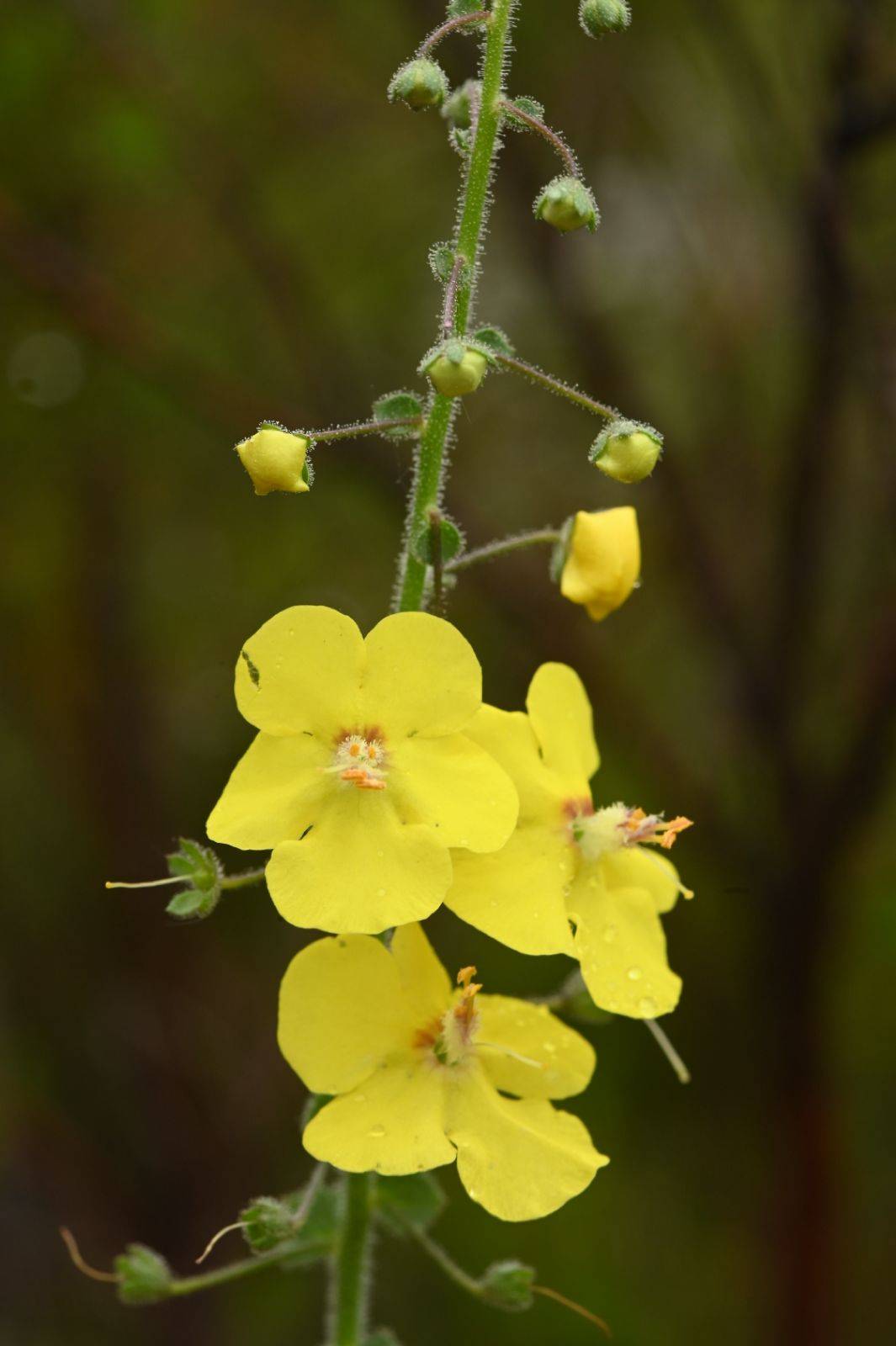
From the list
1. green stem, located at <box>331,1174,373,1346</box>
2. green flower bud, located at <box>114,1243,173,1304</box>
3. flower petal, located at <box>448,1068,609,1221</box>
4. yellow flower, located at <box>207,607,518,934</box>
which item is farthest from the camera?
green flower bud, located at <box>114,1243,173,1304</box>

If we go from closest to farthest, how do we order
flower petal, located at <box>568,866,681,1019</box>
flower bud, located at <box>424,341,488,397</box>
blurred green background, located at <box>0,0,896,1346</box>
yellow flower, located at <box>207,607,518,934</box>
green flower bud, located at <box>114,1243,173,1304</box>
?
flower bud, located at <box>424,341,488,397</box> < yellow flower, located at <box>207,607,518,934</box> < flower petal, located at <box>568,866,681,1019</box> < green flower bud, located at <box>114,1243,173,1304</box> < blurred green background, located at <box>0,0,896,1346</box>

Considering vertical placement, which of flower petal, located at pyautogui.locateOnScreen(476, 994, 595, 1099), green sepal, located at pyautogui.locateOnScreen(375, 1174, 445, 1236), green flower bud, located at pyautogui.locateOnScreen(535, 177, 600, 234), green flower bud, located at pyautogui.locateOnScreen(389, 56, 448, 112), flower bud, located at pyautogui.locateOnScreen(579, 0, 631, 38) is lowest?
green sepal, located at pyautogui.locateOnScreen(375, 1174, 445, 1236)

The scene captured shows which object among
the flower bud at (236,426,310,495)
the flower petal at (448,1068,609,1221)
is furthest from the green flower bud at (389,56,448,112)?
the flower petal at (448,1068,609,1221)

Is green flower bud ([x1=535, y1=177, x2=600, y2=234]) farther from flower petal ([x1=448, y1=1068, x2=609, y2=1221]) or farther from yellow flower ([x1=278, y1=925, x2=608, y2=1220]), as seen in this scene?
flower petal ([x1=448, y1=1068, x2=609, y2=1221])

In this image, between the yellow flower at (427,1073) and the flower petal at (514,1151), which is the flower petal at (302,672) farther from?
the flower petal at (514,1151)

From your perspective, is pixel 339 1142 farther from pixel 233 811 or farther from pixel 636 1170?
pixel 636 1170

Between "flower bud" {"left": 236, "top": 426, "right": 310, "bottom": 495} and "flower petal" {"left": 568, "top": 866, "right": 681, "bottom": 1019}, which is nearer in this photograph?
Result: "flower bud" {"left": 236, "top": 426, "right": 310, "bottom": 495}

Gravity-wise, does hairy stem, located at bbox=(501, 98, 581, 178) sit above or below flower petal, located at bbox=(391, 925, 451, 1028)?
above

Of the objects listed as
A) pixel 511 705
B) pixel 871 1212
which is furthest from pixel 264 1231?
pixel 871 1212
